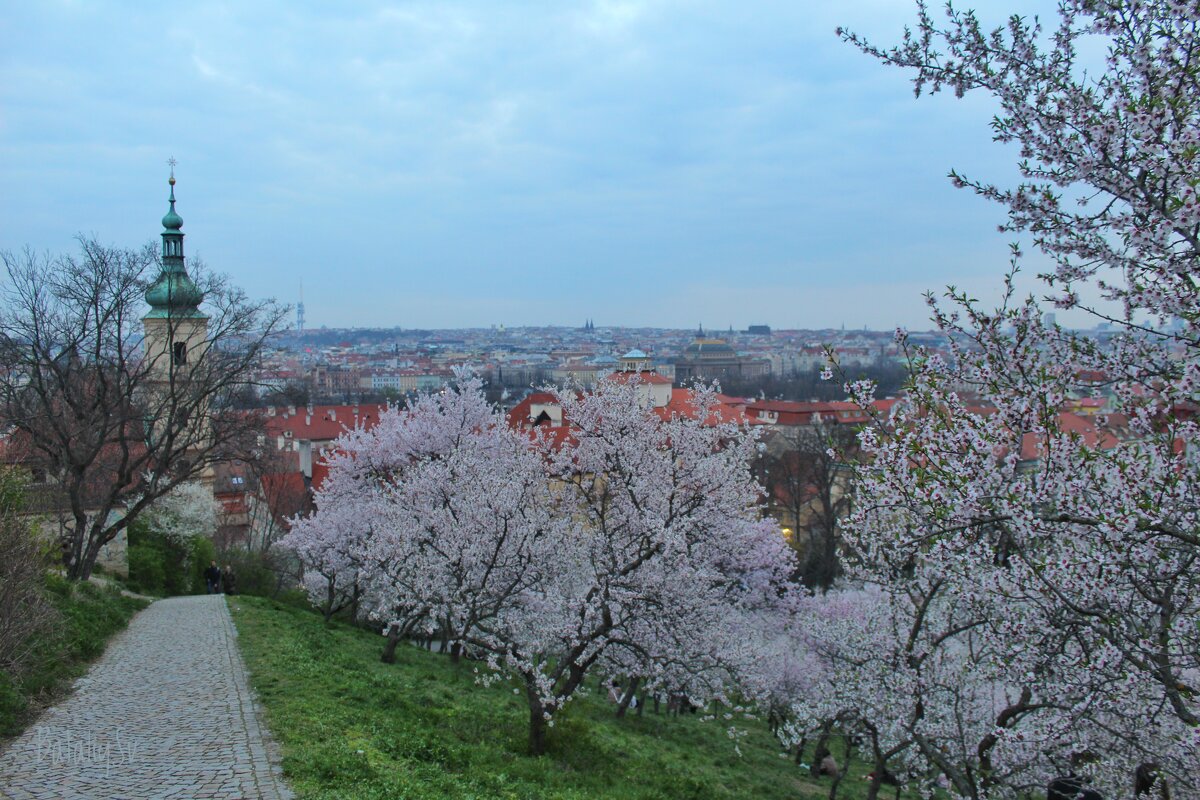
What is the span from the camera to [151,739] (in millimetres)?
9133

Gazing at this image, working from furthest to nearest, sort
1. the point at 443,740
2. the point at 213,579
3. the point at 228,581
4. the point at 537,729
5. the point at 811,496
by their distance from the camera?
the point at 811,496
the point at 213,579
the point at 228,581
the point at 537,729
the point at 443,740

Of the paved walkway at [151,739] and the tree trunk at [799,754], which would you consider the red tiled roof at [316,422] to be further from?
the paved walkway at [151,739]

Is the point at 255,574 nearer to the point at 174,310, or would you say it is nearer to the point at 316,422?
the point at 174,310

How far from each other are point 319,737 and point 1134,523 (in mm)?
8004

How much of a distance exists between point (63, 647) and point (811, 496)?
34.6m

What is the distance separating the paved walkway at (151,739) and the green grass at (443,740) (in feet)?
1.18

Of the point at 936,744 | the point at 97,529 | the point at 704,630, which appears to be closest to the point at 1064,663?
the point at 936,744

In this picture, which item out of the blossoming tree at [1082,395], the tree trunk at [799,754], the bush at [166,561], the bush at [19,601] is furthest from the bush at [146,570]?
the blossoming tree at [1082,395]

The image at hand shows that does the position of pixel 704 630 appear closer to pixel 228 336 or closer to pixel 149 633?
pixel 149 633

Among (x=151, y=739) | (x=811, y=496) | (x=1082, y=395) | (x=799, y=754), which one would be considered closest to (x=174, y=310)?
(x=151, y=739)

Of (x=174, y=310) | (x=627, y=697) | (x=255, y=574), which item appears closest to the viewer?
(x=627, y=697)

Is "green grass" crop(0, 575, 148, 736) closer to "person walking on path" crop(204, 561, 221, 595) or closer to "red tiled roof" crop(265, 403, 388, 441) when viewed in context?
"person walking on path" crop(204, 561, 221, 595)

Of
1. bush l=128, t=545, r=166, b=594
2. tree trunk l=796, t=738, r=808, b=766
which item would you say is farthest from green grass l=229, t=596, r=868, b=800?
bush l=128, t=545, r=166, b=594

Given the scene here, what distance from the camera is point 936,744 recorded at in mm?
11992
